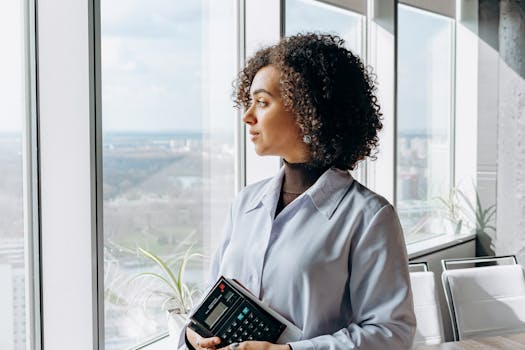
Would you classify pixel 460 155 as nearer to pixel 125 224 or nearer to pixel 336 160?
pixel 125 224

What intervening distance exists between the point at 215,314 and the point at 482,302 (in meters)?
1.71

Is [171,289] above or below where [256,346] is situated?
below

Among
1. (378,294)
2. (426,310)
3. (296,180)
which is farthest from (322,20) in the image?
(378,294)

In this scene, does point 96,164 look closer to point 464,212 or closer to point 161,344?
point 161,344

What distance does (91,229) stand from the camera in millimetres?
1671

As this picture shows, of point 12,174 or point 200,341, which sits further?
point 12,174

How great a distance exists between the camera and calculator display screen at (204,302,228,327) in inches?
44.0

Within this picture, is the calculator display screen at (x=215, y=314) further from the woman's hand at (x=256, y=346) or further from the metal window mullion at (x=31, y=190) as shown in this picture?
the metal window mullion at (x=31, y=190)

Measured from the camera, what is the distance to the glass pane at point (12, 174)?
64.5 inches

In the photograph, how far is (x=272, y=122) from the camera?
1166mm

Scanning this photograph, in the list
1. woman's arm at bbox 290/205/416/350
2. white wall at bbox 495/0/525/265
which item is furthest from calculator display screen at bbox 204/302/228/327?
white wall at bbox 495/0/525/265

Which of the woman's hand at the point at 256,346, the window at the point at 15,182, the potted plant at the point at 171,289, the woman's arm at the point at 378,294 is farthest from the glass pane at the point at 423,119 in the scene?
the woman's hand at the point at 256,346

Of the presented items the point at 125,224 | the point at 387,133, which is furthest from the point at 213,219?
the point at 387,133

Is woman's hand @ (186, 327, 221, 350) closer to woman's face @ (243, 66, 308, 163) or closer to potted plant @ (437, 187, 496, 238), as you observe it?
woman's face @ (243, 66, 308, 163)
